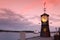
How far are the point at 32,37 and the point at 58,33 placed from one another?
1177mm

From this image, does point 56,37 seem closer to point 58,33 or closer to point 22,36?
point 58,33

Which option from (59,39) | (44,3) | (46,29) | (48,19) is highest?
(44,3)

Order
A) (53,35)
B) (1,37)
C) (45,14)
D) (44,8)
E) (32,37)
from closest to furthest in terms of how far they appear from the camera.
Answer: (1,37) → (32,37) → (53,35) → (44,8) → (45,14)

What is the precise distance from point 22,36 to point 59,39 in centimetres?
225

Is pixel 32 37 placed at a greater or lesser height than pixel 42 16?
lesser

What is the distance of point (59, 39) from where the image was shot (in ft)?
18.6

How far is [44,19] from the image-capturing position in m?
7.38


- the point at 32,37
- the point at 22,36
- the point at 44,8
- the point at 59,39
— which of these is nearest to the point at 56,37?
the point at 59,39

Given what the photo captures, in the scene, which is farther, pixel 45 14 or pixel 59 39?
pixel 45 14

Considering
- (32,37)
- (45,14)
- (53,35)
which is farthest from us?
(45,14)

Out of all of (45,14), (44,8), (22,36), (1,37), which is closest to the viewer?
(22,36)

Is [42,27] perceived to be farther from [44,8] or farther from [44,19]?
[44,8]

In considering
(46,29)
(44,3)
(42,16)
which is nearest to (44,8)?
(44,3)

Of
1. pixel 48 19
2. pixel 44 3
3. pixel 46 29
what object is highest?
pixel 44 3
